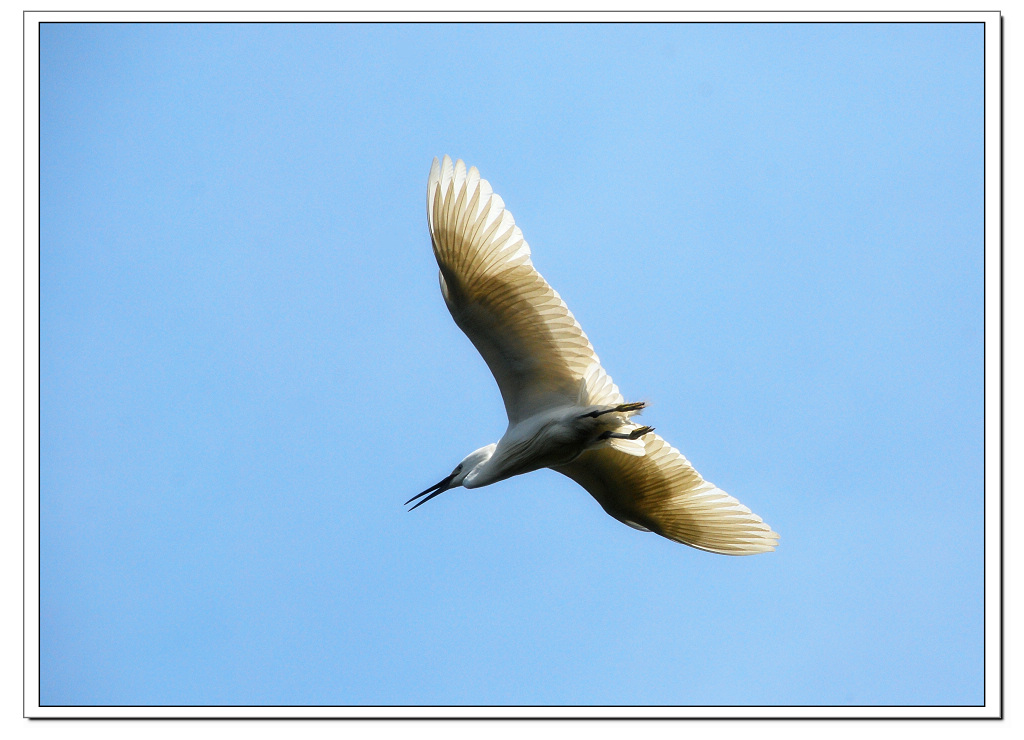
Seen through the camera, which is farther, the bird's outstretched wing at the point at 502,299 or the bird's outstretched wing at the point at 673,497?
the bird's outstretched wing at the point at 673,497

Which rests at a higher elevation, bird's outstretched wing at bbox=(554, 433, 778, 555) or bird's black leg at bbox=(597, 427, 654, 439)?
bird's black leg at bbox=(597, 427, 654, 439)

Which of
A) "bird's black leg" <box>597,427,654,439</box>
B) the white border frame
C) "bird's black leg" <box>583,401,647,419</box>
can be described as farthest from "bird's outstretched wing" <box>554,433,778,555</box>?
the white border frame

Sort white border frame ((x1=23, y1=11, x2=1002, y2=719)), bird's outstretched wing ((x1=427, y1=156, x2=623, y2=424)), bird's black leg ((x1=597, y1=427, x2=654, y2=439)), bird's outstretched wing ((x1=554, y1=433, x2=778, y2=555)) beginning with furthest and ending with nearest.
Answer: bird's outstretched wing ((x1=554, y1=433, x2=778, y2=555)) → bird's black leg ((x1=597, y1=427, x2=654, y2=439)) → bird's outstretched wing ((x1=427, y1=156, x2=623, y2=424)) → white border frame ((x1=23, y1=11, x2=1002, y2=719))

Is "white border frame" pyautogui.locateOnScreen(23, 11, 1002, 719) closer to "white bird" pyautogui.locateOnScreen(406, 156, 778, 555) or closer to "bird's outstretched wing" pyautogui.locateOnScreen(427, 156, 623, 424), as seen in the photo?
"bird's outstretched wing" pyautogui.locateOnScreen(427, 156, 623, 424)

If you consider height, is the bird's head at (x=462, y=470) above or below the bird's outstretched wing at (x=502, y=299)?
below
